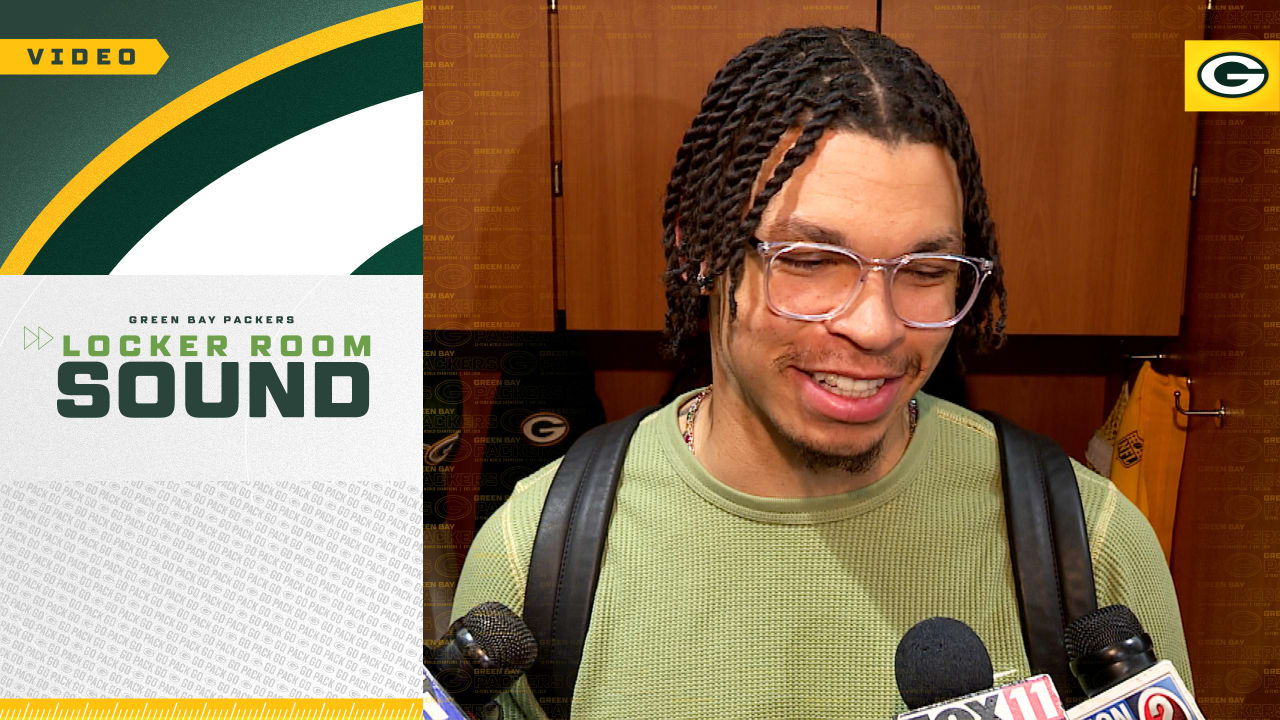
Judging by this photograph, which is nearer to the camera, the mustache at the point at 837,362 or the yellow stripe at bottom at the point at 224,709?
the mustache at the point at 837,362

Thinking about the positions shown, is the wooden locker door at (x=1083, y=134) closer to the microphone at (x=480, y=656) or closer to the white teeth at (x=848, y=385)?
the white teeth at (x=848, y=385)

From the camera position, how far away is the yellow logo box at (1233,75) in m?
0.90

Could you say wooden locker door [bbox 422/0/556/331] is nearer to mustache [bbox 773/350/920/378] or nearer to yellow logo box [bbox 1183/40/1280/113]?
mustache [bbox 773/350/920/378]

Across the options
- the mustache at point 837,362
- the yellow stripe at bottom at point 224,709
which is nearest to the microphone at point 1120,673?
the mustache at point 837,362

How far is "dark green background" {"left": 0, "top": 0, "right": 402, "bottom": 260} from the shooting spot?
938 mm

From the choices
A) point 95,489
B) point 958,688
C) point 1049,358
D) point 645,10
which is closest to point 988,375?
point 1049,358

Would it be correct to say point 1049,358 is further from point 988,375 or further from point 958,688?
point 958,688

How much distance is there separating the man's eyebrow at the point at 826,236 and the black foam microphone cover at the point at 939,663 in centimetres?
34

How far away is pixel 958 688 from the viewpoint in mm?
851

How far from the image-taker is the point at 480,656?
94 cm

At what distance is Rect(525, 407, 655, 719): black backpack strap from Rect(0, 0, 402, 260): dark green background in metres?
0.50


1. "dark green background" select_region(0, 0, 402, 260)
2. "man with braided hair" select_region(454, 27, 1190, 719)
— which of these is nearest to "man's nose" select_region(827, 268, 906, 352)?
"man with braided hair" select_region(454, 27, 1190, 719)

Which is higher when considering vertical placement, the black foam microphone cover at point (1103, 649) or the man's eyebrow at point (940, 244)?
the man's eyebrow at point (940, 244)

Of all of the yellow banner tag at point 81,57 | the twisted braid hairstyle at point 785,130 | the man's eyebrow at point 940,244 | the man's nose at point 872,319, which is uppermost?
the yellow banner tag at point 81,57
